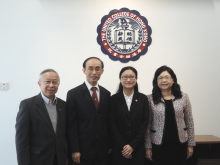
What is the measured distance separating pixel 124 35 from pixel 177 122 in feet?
4.78

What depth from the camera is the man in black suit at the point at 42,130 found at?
1.42 m

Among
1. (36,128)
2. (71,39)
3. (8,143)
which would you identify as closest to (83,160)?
(36,128)

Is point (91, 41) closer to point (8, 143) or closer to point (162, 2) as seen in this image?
point (162, 2)

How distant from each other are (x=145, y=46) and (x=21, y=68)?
1807mm

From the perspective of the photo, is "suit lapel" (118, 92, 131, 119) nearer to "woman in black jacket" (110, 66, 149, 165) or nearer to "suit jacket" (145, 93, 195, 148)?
"woman in black jacket" (110, 66, 149, 165)

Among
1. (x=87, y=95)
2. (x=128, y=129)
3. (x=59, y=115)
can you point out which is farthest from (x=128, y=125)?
(x=59, y=115)

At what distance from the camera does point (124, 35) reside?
8.84 feet

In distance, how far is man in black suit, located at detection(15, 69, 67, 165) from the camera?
142 centimetres

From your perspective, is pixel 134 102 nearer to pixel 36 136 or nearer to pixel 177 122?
pixel 177 122

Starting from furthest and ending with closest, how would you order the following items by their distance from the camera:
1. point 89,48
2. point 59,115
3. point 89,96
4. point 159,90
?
1. point 89,48
2. point 159,90
3. point 89,96
4. point 59,115

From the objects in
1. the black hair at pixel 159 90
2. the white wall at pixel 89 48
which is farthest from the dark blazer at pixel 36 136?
the white wall at pixel 89 48

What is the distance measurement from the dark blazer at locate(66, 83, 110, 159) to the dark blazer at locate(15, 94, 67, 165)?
16cm

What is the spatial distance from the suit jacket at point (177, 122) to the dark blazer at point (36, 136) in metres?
0.91

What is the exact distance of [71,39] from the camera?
265cm
